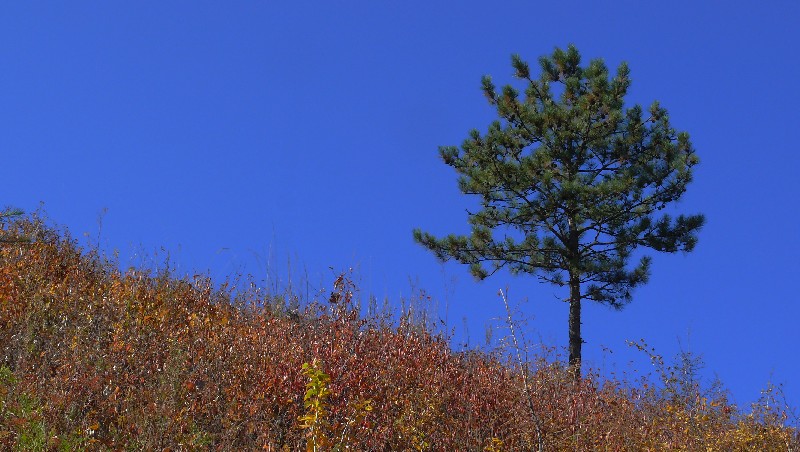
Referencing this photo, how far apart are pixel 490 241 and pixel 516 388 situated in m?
8.51

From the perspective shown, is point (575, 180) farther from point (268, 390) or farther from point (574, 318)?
point (268, 390)

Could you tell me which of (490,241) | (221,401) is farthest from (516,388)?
(490,241)

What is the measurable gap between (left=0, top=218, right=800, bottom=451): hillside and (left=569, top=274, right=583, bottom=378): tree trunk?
4.87 meters

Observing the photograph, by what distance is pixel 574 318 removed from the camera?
15.1 m

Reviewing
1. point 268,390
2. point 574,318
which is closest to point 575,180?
point 574,318

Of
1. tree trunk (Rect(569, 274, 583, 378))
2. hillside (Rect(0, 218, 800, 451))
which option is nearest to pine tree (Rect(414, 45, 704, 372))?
tree trunk (Rect(569, 274, 583, 378))

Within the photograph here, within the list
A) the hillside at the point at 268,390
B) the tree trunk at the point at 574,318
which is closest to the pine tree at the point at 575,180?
the tree trunk at the point at 574,318

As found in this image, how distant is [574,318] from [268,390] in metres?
9.84

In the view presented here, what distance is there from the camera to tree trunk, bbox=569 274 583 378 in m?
14.8

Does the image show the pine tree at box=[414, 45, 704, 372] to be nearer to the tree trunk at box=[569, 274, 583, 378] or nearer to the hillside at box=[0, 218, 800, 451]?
the tree trunk at box=[569, 274, 583, 378]

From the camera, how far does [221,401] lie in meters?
6.10

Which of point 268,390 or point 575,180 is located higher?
point 575,180

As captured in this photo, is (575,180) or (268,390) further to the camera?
(575,180)

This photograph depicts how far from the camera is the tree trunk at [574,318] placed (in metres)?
14.8
